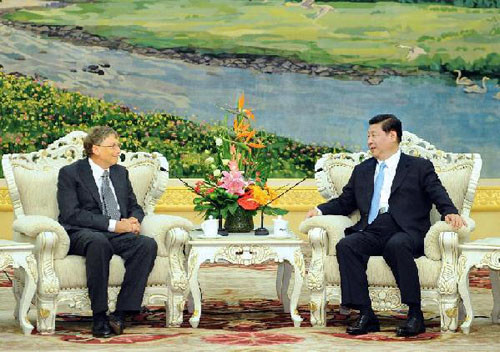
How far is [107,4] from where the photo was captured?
10.4 m

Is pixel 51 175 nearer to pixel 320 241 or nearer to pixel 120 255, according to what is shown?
pixel 120 255

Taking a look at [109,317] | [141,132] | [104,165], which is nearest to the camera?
[109,317]

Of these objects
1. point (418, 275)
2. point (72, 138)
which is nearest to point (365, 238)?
point (418, 275)

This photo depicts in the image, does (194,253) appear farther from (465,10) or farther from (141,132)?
(465,10)

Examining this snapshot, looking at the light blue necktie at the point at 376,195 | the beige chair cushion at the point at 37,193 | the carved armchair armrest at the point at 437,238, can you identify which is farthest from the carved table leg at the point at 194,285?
the carved armchair armrest at the point at 437,238

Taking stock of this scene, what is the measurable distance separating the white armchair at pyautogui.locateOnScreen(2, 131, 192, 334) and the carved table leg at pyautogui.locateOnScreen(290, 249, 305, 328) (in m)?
0.63

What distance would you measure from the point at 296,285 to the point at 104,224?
1.17m

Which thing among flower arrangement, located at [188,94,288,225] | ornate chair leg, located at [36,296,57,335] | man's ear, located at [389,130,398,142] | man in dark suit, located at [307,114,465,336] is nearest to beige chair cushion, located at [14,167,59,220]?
ornate chair leg, located at [36,296,57,335]

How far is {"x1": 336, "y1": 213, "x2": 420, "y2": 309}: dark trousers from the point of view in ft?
19.1

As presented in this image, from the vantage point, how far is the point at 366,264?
597cm

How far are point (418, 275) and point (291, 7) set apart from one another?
5.08m

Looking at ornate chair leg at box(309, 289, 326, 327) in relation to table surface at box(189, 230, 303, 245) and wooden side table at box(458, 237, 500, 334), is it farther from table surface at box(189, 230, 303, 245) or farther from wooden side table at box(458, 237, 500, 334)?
wooden side table at box(458, 237, 500, 334)

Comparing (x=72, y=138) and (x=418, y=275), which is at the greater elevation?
(x=72, y=138)

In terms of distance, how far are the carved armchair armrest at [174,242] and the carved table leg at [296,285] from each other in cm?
62
